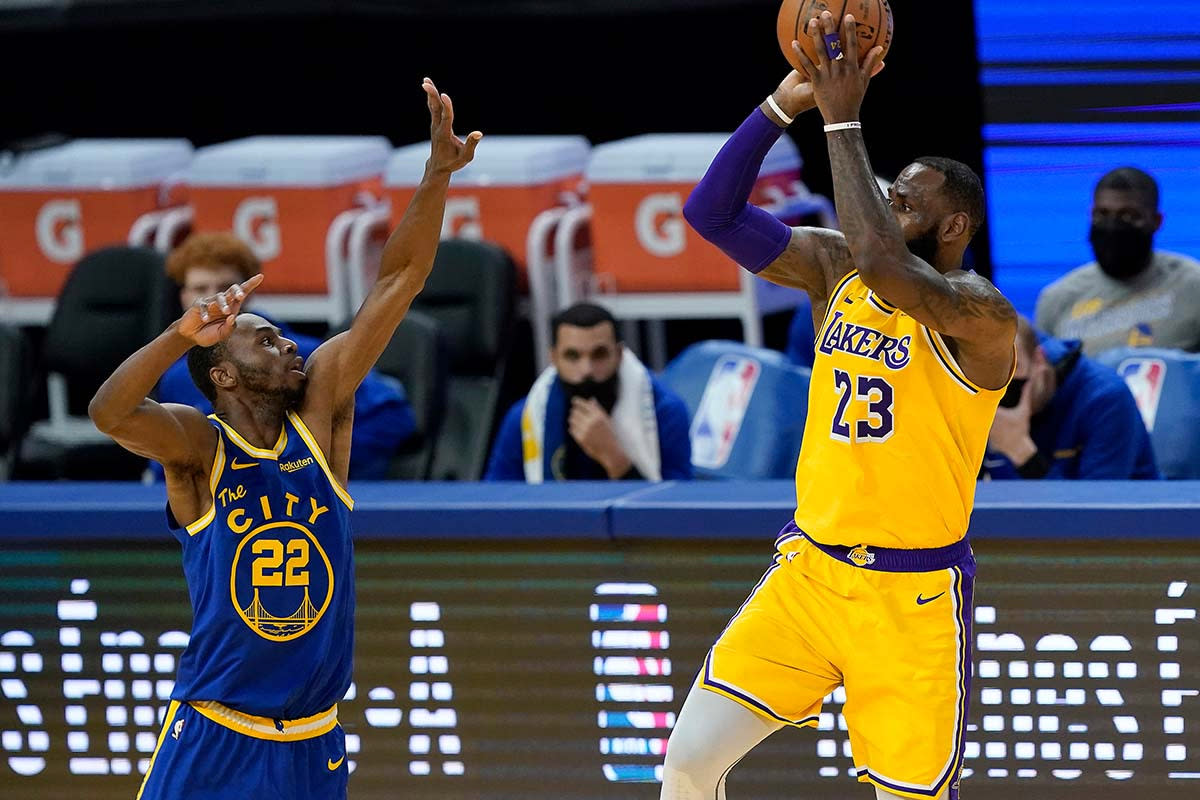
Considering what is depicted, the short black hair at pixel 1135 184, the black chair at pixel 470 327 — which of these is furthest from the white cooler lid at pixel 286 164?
the short black hair at pixel 1135 184

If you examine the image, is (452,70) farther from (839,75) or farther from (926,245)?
(839,75)

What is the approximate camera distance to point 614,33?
899cm

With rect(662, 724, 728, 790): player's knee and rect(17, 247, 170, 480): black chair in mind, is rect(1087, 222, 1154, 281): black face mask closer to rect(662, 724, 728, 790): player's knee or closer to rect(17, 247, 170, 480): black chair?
rect(662, 724, 728, 790): player's knee

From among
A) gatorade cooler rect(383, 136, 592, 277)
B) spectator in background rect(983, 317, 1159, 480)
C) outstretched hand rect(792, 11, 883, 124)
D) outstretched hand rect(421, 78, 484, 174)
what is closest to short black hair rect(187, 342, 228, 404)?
outstretched hand rect(421, 78, 484, 174)

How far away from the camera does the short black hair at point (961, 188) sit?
3965mm

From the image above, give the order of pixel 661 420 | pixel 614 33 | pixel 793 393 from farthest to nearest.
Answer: pixel 614 33 → pixel 793 393 → pixel 661 420

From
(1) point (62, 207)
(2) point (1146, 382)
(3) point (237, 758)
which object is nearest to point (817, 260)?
(3) point (237, 758)

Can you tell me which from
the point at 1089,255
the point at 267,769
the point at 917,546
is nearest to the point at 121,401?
the point at 267,769

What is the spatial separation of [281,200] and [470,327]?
54.4 inches

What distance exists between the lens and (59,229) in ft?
28.7

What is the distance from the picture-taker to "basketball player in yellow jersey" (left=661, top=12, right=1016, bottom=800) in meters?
3.85

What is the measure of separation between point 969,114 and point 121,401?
18.1 ft

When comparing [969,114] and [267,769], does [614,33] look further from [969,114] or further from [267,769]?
[267,769]

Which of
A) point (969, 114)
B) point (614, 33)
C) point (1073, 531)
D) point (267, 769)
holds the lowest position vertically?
point (267, 769)
